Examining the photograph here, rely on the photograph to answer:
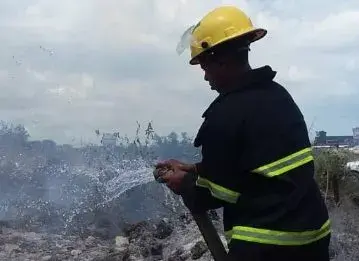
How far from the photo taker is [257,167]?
2180 mm

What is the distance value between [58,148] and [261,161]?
722cm

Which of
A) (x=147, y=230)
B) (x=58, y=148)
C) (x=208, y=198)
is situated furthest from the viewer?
(x=58, y=148)

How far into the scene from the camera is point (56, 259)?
5688 mm

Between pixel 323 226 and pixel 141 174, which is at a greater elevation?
pixel 141 174

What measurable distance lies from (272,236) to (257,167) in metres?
0.27

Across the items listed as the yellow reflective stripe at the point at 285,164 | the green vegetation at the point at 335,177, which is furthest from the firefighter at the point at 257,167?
the green vegetation at the point at 335,177

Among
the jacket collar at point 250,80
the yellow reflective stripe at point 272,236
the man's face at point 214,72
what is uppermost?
the man's face at point 214,72

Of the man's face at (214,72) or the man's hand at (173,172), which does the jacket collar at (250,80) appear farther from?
the man's hand at (173,172)

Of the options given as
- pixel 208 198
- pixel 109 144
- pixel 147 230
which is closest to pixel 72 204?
pixel 109 144

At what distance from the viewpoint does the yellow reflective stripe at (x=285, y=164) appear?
217 centimetres

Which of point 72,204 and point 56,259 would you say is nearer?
point 56,259

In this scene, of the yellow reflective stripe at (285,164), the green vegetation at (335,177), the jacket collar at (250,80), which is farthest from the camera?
the green vegetation at (335,177)

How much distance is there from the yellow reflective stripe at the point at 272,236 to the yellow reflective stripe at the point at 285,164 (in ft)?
0.73

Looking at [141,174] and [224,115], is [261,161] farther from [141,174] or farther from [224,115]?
[141,174]
